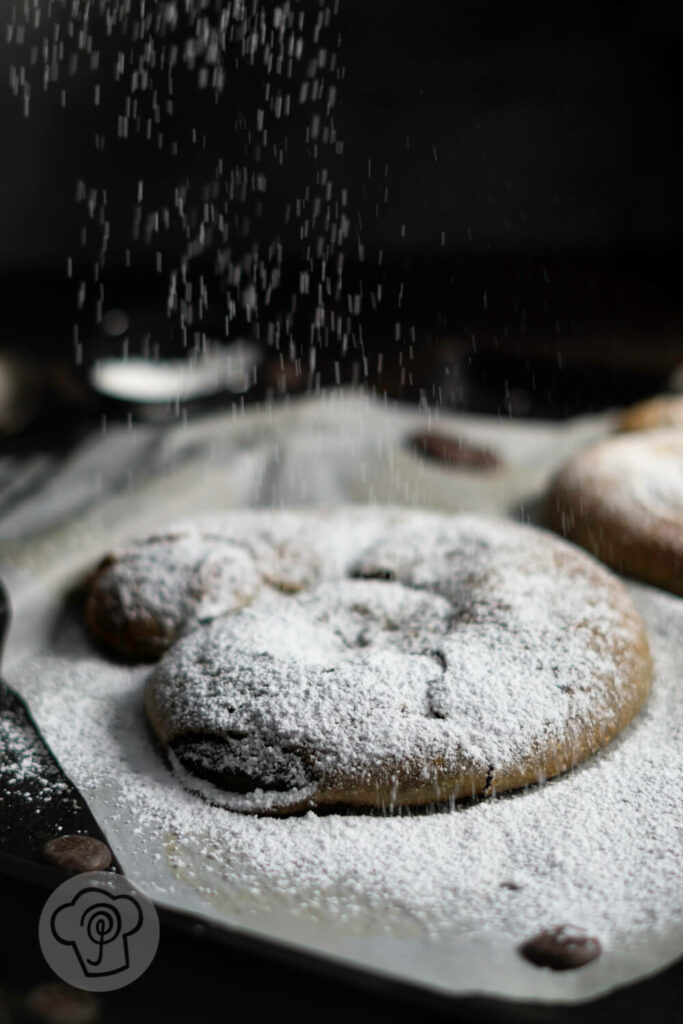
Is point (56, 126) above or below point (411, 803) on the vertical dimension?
above

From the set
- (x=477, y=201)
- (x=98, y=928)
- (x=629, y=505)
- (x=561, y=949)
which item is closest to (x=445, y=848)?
(x=561, y=949)

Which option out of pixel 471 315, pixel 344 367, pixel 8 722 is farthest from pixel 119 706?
pixel 471 315

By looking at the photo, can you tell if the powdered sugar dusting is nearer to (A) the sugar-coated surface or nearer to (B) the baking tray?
(B) the baking tray

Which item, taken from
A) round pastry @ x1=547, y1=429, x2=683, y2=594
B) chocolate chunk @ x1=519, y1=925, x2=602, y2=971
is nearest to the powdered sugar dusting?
round pastry @ x1=547, y1=429, x2=683, y2=594

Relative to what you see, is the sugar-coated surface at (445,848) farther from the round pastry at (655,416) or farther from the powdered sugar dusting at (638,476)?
the round pastry at (655,416)

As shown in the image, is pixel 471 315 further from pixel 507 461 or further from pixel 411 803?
pixel 411 803

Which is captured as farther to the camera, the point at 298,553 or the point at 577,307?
the point at 577,307
